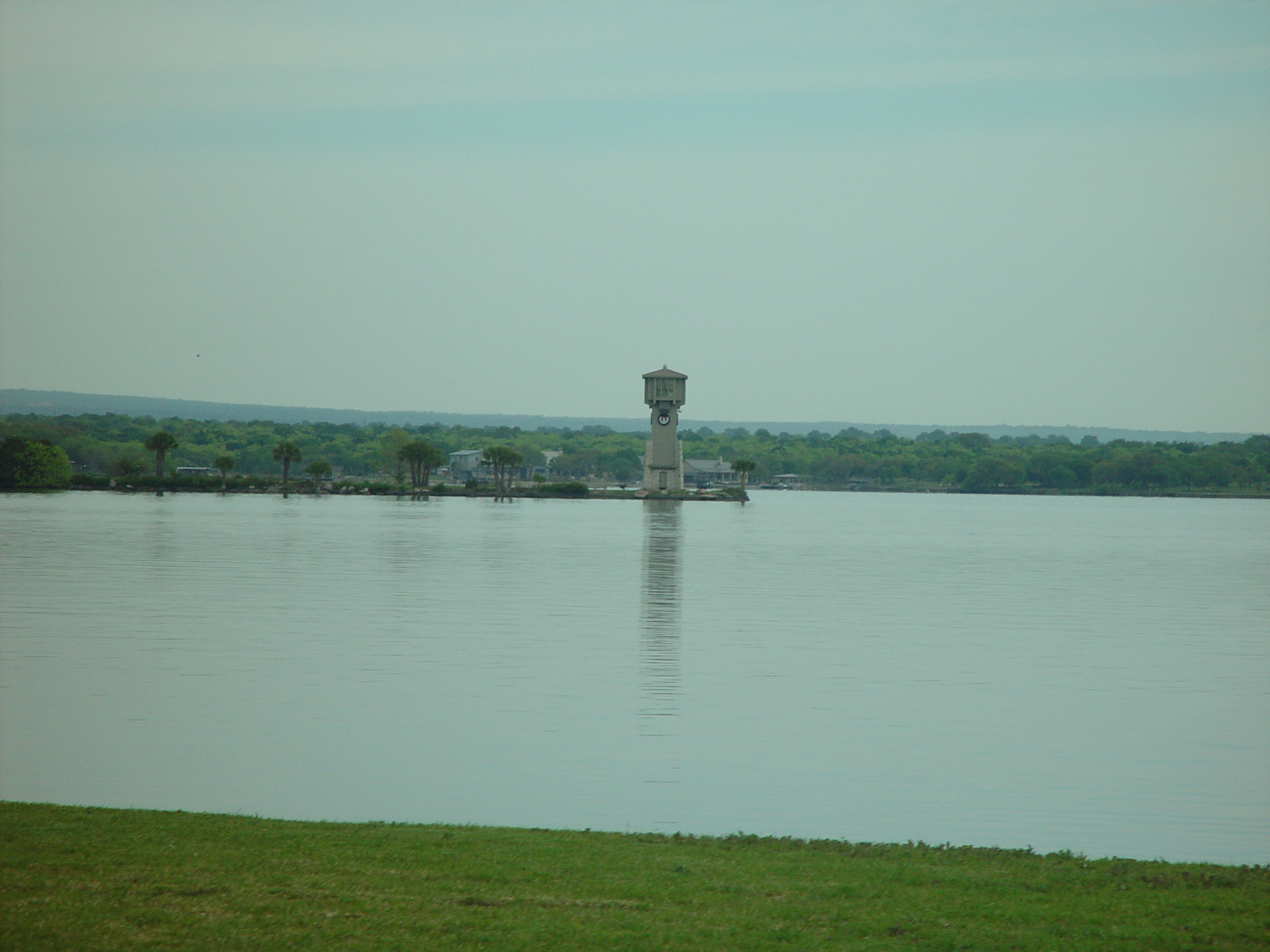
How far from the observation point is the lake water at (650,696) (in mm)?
12039

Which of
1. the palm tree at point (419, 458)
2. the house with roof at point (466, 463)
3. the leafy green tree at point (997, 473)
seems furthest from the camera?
the leafy green tree at point (997, 473)

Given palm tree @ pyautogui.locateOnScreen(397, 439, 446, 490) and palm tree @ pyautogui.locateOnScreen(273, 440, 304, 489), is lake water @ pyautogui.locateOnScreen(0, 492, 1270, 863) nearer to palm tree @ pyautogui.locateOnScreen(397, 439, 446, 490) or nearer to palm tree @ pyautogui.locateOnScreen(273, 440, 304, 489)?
palm tree @ pyautogui.locateOnScreen(397, 439, 446, 490)

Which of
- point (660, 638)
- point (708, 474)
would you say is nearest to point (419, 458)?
point (708, 474)

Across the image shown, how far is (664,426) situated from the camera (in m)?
118

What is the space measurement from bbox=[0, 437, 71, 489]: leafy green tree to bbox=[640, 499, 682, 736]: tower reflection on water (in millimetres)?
72220

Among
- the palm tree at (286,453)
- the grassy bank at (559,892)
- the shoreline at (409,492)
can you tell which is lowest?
the shoreline at (409,492)

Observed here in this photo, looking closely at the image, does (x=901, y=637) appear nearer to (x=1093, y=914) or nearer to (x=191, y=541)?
(x=1093, y=914)

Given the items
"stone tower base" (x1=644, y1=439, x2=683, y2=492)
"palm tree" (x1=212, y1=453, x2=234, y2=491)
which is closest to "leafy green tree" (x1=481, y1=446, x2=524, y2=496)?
"stone tower base" (x1=644, y1=439, x2=683, y2=492)

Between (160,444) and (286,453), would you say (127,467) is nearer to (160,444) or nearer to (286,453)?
(160,444)

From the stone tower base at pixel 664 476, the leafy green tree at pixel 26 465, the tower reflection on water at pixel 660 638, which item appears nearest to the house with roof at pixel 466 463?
the stone tower base at pixel 664 476

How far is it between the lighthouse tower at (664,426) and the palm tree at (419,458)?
20347mm

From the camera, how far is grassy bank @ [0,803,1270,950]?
7.42 metres

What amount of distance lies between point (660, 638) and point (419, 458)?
321ft

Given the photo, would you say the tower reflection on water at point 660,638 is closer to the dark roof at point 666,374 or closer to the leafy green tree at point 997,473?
the dark roof at point 666,374
